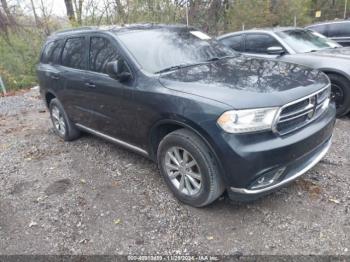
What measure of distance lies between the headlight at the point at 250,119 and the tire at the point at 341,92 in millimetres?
3195

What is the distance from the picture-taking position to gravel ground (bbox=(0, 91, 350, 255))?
286cm

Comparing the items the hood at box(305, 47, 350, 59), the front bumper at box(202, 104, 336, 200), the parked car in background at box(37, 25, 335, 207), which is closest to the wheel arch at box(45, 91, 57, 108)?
the parked car in background at box(37, 25, 335, 207)

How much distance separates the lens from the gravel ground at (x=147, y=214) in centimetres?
286

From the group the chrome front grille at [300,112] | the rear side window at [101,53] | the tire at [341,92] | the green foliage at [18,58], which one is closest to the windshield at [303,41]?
the tire at [341,92]

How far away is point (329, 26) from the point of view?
8945mm

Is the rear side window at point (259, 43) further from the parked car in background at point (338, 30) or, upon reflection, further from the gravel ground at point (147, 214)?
the parked car in background at point (338, 30)

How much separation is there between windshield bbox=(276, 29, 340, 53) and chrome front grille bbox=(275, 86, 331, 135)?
123 inches

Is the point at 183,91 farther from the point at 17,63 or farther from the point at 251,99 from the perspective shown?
the point at 17,63

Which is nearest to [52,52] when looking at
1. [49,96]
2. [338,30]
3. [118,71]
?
[49,96]

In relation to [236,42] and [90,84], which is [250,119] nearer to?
[90,84]

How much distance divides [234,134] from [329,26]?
7825 mm

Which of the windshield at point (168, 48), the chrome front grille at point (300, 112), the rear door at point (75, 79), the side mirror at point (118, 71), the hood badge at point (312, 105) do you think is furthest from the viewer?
the rear door at point (75, 79)

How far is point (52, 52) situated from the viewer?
5.29m

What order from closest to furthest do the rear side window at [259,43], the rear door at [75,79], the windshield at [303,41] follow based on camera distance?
the rear door at [75,79] < the windshield at [303,41] < the rear side window at [259,43]
